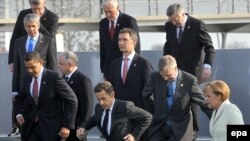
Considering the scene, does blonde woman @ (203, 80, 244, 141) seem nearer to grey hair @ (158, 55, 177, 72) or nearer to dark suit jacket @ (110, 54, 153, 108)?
grey hair @ (158, 55, 177, 72)

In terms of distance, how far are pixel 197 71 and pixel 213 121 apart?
123 inches

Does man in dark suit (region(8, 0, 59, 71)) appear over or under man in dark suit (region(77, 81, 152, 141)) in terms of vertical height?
over

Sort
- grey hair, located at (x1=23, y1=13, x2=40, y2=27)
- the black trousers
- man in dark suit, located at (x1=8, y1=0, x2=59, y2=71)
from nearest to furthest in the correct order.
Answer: the black trousers
grey hair, located at (x1=23, y1=13, x2=40, y2=27)
man in dark suit, located at (x1=8, y1=0, x2=59, y2=71)

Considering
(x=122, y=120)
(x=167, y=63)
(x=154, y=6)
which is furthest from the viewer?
(x=154, y=6)

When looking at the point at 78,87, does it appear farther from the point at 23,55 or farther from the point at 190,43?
the point at 190,43

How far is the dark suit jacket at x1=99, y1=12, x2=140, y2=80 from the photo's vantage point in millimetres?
11414

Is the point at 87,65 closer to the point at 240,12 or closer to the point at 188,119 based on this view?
the point at 188,119

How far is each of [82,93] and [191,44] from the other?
1743 millimetres

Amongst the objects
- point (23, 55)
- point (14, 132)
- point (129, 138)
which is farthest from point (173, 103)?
point (14, 132)

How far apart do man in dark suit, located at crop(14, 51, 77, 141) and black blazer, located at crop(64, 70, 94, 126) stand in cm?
39

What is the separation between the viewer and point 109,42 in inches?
455

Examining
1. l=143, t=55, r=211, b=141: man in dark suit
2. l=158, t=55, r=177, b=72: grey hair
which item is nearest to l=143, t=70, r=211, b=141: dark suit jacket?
l=143, t=55, r=211, b=141: man in dark suit

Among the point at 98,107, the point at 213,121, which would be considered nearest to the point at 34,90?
the point at 98,107

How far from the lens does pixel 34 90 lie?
404 inches
